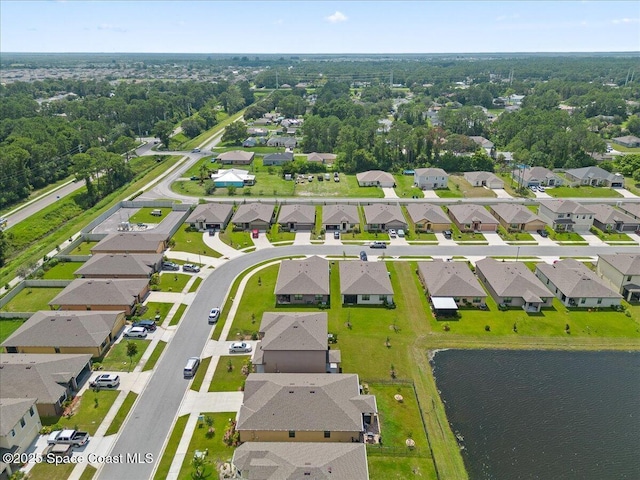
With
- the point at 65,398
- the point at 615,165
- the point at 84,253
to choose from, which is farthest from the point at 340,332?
the point at 615,165

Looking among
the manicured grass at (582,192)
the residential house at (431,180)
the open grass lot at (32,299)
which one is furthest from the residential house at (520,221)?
the open grass lot at (32,299)

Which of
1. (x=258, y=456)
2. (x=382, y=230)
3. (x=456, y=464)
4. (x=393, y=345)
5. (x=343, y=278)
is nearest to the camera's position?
(x=258, y=456)

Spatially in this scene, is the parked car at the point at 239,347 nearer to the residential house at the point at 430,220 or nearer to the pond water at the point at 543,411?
the pond water at the point at 543,411

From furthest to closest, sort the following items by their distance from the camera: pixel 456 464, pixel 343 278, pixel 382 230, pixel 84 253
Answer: pixel 382 230 → pixel 84 253 → pixel 343 278 → pixel 456 464

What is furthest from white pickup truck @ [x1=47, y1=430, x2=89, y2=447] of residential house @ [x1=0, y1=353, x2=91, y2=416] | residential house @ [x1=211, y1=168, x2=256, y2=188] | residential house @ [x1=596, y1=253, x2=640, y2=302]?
residential house @ [x1=211, y1=168, x2=256, y2=188]

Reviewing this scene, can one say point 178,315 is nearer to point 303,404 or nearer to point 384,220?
point 303,404

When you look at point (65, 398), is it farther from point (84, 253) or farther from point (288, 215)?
point (288, 215)

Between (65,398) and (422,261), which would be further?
(422,261)
